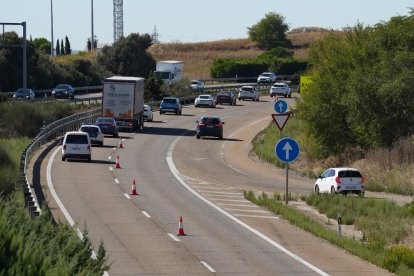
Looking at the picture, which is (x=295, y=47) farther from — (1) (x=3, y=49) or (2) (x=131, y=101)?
(2) (x=131, y=101)

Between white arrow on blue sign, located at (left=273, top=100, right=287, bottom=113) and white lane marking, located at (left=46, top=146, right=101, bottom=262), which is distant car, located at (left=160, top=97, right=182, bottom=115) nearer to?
white lane marking, located at (left=46, top=146, right=101, bottom=262)

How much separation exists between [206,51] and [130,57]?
173ft

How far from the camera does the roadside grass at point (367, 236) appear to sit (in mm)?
25406

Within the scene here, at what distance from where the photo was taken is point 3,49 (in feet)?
362

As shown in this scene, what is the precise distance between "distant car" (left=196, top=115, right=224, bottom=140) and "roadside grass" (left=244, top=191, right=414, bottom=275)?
1155 inches

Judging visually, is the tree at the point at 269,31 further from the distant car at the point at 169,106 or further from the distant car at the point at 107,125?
the distant car at the point at 107,125

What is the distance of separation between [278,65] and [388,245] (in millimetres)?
119856

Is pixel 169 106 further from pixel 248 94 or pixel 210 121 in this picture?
pixel 248 94

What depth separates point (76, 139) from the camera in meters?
52.8

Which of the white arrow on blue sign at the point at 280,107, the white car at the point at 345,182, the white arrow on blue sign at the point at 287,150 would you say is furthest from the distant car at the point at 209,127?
the white arrow on blue sign at the point at 287,150

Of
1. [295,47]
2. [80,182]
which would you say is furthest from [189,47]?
[80,182]

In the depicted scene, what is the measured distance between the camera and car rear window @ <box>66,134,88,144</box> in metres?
52.5

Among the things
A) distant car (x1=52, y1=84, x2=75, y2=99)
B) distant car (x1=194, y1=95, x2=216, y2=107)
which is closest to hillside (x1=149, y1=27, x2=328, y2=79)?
distant car (x1=52, y1=84, x2=75, y2=99)

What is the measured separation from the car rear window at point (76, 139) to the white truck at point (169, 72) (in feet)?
200
